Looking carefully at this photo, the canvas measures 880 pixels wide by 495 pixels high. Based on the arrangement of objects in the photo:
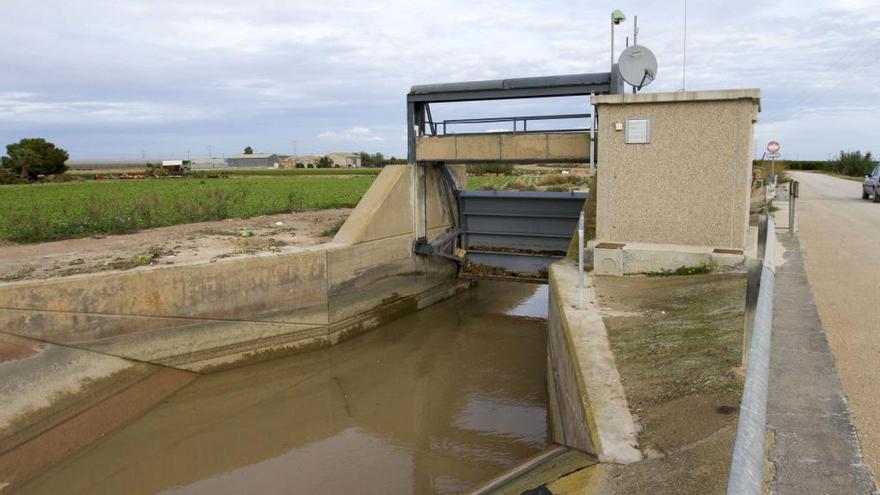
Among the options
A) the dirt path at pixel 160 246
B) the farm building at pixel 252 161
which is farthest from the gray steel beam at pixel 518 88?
the farm building at pixel 252 161

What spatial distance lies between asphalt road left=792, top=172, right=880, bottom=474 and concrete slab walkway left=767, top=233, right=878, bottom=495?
0.29 ft

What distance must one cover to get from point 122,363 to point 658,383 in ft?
27.9

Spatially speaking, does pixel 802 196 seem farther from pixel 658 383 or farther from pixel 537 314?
pixel 658 383

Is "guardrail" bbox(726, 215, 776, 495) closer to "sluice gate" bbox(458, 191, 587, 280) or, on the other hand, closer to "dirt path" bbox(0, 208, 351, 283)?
"dirt path" bbox(0, 208, 351, 283)

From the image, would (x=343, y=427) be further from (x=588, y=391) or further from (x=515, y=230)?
(x=515, y=230)

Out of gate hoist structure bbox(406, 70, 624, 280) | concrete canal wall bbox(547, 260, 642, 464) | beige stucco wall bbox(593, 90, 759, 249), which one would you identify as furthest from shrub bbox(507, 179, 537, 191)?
concrete canal wall bbox(547, 260, 642, 464)

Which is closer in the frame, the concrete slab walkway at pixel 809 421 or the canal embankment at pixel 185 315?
the concrete slab walkway at pixel 809 421

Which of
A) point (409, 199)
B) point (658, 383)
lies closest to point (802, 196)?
point (409, 199)

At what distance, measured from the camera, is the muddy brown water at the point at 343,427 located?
306 inches

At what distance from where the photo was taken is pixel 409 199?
1582cm

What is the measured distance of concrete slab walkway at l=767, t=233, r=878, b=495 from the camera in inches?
137

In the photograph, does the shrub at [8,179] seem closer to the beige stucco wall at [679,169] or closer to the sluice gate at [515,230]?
the sluice gate at [515,230]

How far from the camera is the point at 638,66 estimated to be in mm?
11188

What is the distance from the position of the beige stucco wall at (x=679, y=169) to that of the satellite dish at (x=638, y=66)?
36.0 inches
